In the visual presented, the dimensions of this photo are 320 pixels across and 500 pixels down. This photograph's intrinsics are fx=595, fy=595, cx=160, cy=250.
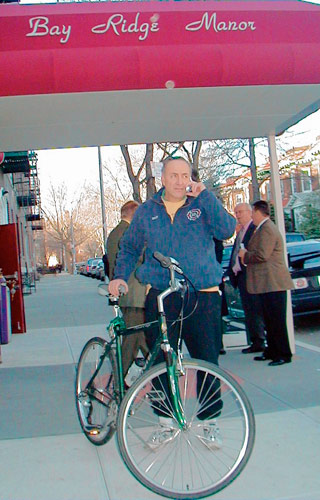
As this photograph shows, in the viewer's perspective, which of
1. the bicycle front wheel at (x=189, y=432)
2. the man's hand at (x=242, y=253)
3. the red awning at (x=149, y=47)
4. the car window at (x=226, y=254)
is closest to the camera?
the bicycle front wheel at (x=189, y=432)

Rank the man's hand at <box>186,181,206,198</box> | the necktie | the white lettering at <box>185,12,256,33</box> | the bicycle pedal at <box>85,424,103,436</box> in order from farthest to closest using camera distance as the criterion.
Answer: the necktie → the white lettering at <box>185,12,256,33</box> → the bicycle pedal at <box>85,424,103,436</box> → the man's hand at <box>186,181,206,198</box>

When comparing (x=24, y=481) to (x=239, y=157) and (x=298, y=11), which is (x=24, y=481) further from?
(x=239, y=157)

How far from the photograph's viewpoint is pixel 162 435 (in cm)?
333

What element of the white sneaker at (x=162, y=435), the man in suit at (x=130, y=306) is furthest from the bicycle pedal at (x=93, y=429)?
the white sneaker at (x=162, y=435)

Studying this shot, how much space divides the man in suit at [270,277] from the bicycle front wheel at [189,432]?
2.93 meters

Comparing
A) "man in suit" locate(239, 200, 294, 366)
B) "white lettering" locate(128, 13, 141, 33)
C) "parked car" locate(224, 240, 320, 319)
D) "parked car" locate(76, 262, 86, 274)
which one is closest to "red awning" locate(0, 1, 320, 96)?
"white lettering" locate(128, 13, 141, 33)

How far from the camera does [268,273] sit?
6.24m

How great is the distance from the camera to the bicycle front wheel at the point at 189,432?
118 inches

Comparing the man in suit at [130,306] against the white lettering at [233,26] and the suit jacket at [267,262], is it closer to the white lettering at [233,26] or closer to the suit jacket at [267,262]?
the suit jacket at [267,262]

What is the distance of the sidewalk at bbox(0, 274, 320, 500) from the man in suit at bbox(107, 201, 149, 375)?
2.29 ft

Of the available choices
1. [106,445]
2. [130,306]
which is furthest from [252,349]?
[106,445]

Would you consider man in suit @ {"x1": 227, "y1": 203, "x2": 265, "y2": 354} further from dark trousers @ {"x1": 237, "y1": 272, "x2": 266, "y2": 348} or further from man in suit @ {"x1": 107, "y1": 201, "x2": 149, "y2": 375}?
man in suit @ {"x1": 107, "y1": 201, "x2": 149, "y2": 375}

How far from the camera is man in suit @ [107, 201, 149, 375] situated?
4.83 metres

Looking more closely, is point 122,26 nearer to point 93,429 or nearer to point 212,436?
point 93,429
